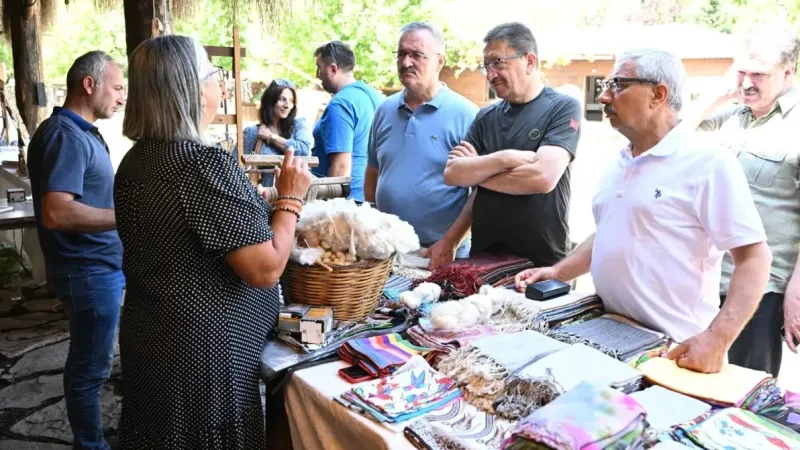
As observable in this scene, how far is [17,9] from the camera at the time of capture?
6875 millimetres

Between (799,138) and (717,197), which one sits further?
(799,138)

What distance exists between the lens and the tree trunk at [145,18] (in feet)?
11.8

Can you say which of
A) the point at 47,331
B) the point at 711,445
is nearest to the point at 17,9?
the point at 47,331

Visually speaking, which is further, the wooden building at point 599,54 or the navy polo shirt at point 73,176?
the wooden building at point 599,54

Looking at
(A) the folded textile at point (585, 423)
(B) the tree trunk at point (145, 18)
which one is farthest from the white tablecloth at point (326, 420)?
(B) the tree trunk at point (145, 18)

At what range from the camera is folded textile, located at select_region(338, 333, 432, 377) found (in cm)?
152

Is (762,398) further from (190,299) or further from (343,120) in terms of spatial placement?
(343,120)

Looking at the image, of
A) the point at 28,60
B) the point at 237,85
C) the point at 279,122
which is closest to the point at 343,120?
the point at 237,85

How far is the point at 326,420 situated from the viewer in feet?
4.79

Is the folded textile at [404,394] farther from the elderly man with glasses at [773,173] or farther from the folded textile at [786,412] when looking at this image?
the elderly man with glasses at [773,173]

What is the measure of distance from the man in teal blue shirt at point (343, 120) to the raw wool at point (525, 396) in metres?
2.38

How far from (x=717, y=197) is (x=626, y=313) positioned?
1.47 feet

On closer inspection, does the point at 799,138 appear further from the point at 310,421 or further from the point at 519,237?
the point at 310,421

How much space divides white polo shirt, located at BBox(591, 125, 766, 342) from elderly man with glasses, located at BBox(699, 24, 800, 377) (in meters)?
0.77
